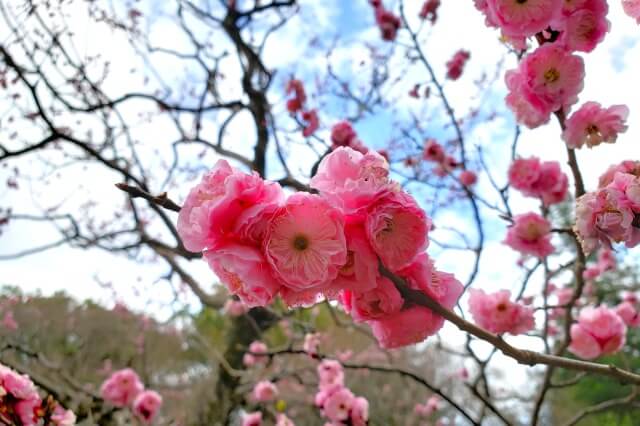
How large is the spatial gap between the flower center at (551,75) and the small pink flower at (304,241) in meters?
1.02

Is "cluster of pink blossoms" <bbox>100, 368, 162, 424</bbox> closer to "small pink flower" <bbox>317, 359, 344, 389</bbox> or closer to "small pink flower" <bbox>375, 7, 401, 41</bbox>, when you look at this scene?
"small pink flower" <bbox>317, 359, 344, 389</bbox>

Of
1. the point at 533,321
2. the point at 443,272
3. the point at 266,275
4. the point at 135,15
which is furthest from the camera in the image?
the point at 135,15

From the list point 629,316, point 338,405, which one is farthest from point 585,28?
point 629,316

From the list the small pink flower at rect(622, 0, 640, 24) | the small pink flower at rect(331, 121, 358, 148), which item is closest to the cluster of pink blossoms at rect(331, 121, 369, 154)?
the small pink flower at rect(331, 121, 358, 148)

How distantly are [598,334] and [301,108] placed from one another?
8.12ft

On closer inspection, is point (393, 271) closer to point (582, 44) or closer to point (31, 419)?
point (582, 44)

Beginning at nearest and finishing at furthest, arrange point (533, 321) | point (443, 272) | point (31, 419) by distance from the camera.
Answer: point (443, 272) → point (31, 419) → point (533, 321)

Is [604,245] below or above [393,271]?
above

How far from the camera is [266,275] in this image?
821 mm

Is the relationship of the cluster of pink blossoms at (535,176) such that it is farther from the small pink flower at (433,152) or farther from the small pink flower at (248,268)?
the small pink flower at (248,268)

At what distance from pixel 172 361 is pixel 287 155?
18.3 metres

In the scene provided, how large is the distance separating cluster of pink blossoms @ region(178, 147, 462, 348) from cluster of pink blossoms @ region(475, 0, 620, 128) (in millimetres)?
697

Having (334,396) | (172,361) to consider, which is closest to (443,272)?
(334,396)

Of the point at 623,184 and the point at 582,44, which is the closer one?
the point at 623,184
